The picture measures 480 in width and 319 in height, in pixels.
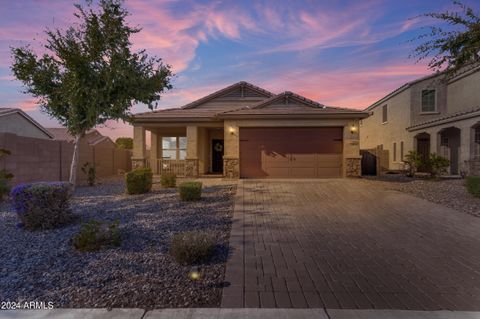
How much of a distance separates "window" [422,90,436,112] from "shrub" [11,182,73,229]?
23537 mm

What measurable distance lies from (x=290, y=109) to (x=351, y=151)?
3926 mm

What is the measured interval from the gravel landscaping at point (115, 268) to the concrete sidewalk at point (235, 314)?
5.8 inches

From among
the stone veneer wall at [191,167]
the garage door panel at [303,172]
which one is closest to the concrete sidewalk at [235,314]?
the garage door panel at [303,172]

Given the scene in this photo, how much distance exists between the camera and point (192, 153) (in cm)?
1683

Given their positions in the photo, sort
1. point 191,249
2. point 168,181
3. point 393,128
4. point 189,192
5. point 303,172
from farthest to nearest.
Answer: point 393,128 → point 303,172 → point 168,181 → point 189,192 → point 191,249

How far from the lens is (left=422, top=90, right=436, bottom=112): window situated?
20.8m

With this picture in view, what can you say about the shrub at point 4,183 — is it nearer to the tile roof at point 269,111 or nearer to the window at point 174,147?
the tile roof at point 269,111

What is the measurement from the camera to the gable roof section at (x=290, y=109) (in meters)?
14.7

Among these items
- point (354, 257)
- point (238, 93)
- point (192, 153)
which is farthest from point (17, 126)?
point (354, 257)

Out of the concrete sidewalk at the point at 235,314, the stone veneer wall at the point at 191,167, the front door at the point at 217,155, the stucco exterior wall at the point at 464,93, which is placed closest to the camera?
the concrete sidewalk at the point at 235,314

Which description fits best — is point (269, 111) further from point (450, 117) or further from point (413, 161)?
point (450, 117)

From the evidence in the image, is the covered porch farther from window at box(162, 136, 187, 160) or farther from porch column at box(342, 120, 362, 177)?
porch column at box(342, 120, 362, 177)

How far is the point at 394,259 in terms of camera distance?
454 centimetres

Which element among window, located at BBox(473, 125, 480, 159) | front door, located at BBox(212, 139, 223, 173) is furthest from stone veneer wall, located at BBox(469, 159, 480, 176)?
front door, located at BBox(212, 139, 223, 173)
